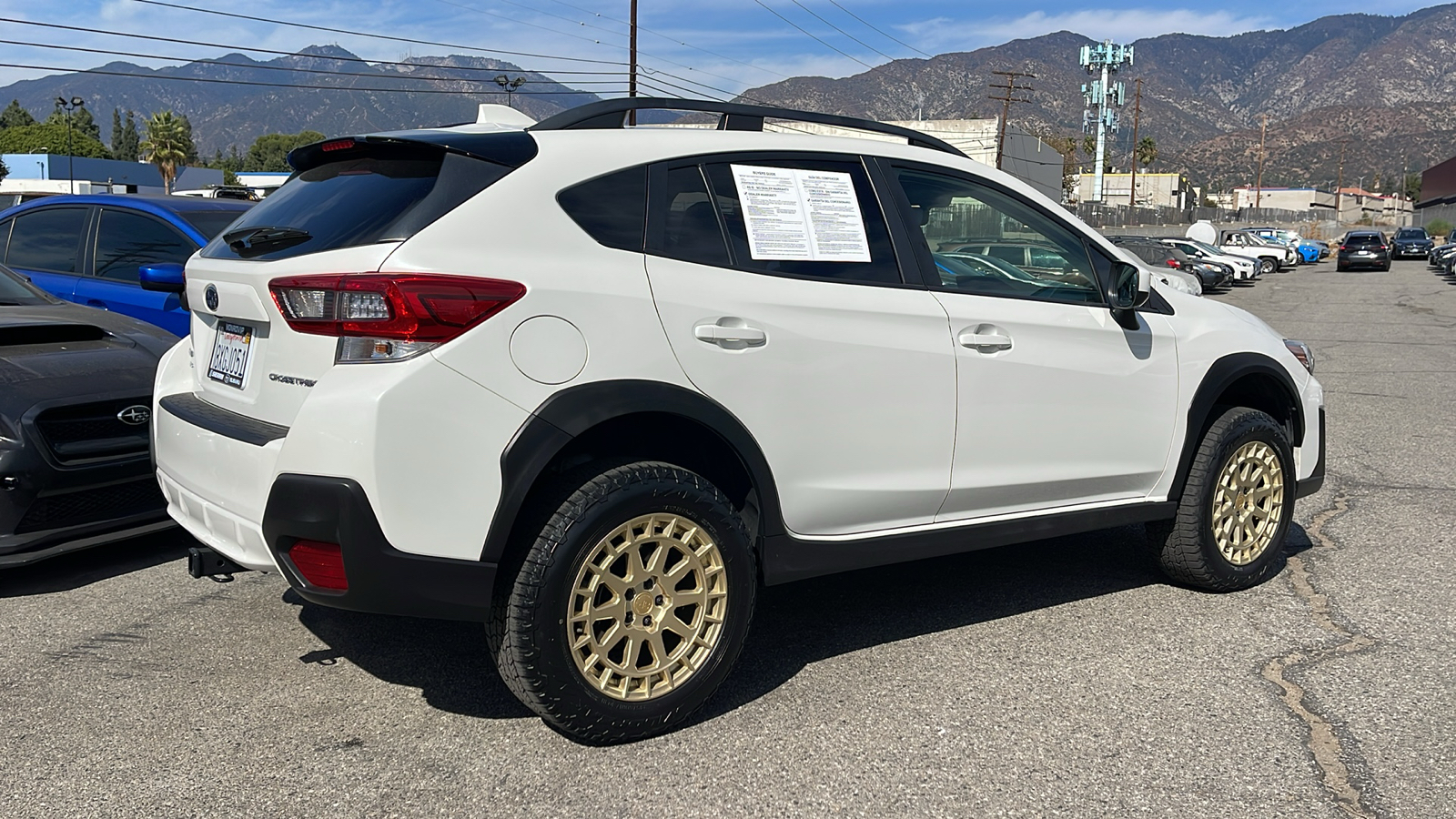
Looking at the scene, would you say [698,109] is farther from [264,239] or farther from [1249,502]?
[1249,502]

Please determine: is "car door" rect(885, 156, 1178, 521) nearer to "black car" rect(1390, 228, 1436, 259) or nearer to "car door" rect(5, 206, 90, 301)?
"car door" rect(5, 206, 90, 301)

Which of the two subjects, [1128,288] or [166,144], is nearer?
[1128,288]

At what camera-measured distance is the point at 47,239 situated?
282 inches

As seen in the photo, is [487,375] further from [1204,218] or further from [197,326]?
[1204,218]

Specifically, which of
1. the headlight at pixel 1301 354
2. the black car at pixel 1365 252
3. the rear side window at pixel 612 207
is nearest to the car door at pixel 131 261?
the rear side window at pixel 612 207

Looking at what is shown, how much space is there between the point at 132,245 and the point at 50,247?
2.63 ft

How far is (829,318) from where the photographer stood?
3.43 metres

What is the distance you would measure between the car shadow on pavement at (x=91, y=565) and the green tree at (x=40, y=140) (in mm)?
121792

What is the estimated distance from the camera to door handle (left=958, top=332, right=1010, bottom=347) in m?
3.73

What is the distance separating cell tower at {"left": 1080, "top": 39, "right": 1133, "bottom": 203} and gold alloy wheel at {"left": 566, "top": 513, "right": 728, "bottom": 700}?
314 ft

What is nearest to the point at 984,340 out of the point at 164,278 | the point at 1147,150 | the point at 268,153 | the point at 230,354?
the point at 230,354

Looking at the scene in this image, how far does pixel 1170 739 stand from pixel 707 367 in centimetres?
173

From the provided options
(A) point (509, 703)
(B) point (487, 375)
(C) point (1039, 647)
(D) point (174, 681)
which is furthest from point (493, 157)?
(C) point (1039, 647)

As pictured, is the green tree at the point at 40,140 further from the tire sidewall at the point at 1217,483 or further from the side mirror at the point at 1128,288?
the tire sidewall at the point at 1217,483
